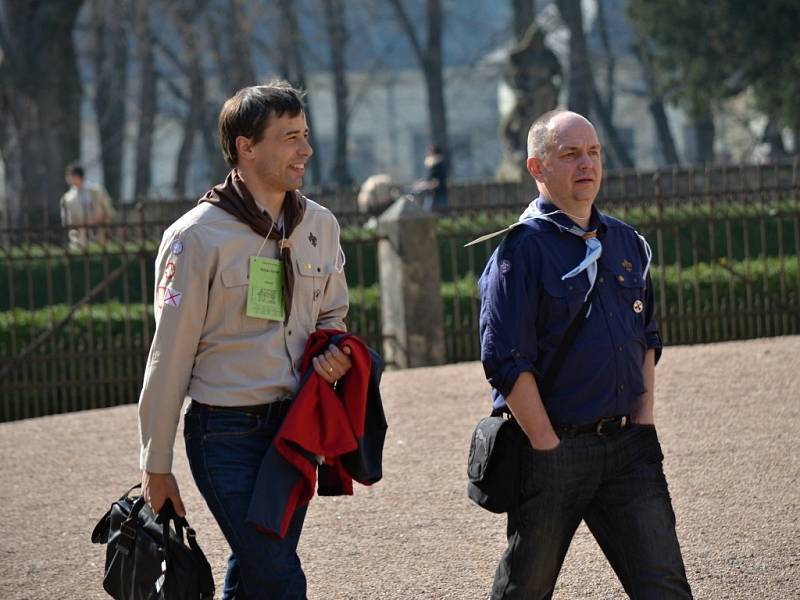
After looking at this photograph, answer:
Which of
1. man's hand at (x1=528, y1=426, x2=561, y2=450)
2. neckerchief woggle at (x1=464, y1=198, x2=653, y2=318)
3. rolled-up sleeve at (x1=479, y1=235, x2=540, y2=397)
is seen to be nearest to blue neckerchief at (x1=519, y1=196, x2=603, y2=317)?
neckerchief woggle at (x1=464, y1=198, x2=653, y2=318)

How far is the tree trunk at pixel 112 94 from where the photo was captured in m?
33.6

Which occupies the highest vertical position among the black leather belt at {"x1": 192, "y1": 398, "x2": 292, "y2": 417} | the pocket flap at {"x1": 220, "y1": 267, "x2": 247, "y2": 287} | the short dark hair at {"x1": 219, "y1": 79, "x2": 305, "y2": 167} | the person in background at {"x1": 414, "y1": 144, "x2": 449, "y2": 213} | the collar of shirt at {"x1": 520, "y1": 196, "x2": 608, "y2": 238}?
the person in background at {"x1": 414, "y1": 144, "x2": 449, "y2": 213}

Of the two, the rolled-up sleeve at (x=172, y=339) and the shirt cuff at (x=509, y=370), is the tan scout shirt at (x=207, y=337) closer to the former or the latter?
the rolled-up sleeve at (x=172, y=339)

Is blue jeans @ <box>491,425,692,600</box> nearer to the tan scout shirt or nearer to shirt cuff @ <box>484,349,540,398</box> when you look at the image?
shirt cuff @ <box>484,349,540,398</box>

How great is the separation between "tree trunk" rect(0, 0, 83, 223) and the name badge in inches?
696

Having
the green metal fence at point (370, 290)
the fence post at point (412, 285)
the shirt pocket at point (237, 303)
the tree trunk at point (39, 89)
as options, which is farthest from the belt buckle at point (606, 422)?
the tree trunk at point (39, 89)

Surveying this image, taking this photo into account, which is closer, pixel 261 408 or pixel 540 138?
pixel 261 408

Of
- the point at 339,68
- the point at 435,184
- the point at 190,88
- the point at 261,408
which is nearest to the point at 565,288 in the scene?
the point at 261,408

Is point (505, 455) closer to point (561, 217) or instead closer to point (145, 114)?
point (561, 217)

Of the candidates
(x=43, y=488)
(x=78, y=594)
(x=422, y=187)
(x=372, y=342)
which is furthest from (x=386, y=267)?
(x=422, y=187)

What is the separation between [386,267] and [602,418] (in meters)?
8.09

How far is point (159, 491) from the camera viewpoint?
12.4ft

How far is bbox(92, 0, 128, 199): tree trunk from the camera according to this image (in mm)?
33625

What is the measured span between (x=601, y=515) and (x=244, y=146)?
4.62 feet
